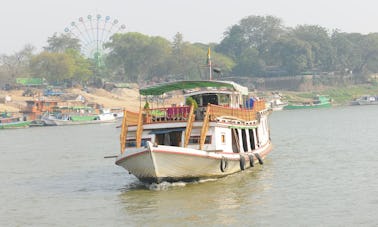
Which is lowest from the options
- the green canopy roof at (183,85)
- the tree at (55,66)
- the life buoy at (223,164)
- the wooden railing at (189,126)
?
the life buoy at (223,164)

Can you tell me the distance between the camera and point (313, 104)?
376 feet

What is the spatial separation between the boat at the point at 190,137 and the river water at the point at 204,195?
26.9 inches

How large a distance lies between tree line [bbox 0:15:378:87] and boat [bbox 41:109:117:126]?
1012 inches

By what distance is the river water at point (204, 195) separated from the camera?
19344mm

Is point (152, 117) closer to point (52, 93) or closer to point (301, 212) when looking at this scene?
point (301, 212)

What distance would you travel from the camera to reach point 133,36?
124625 mm

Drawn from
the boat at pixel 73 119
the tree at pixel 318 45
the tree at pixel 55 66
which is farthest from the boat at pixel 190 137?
the tree at pixel 318 45

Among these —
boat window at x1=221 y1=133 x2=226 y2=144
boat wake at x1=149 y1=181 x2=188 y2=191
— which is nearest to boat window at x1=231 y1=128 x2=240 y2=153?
boat window at x1=221 y1=133 x2=226 y2=144

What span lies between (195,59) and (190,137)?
98727mm

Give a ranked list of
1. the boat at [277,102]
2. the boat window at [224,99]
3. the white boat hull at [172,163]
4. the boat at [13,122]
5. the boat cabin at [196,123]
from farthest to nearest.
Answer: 1. the boat at [277,102]
2. the boat at [13,122]
3. the boat window at [224,99]
4. the boat cabin at [196,123]
5. the white boat hull at [172,163]

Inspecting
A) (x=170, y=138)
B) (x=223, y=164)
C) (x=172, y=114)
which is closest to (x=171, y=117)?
(x=172, y=114)

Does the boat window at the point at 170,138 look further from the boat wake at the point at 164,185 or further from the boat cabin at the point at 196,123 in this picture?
the boat wake at the point at 164,185

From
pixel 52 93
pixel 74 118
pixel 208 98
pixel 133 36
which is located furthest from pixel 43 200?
pixel 133 36

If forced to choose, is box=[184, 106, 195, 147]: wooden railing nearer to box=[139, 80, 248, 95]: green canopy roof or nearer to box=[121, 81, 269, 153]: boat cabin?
box=[121, 81, 269, 153]: boat cabin
